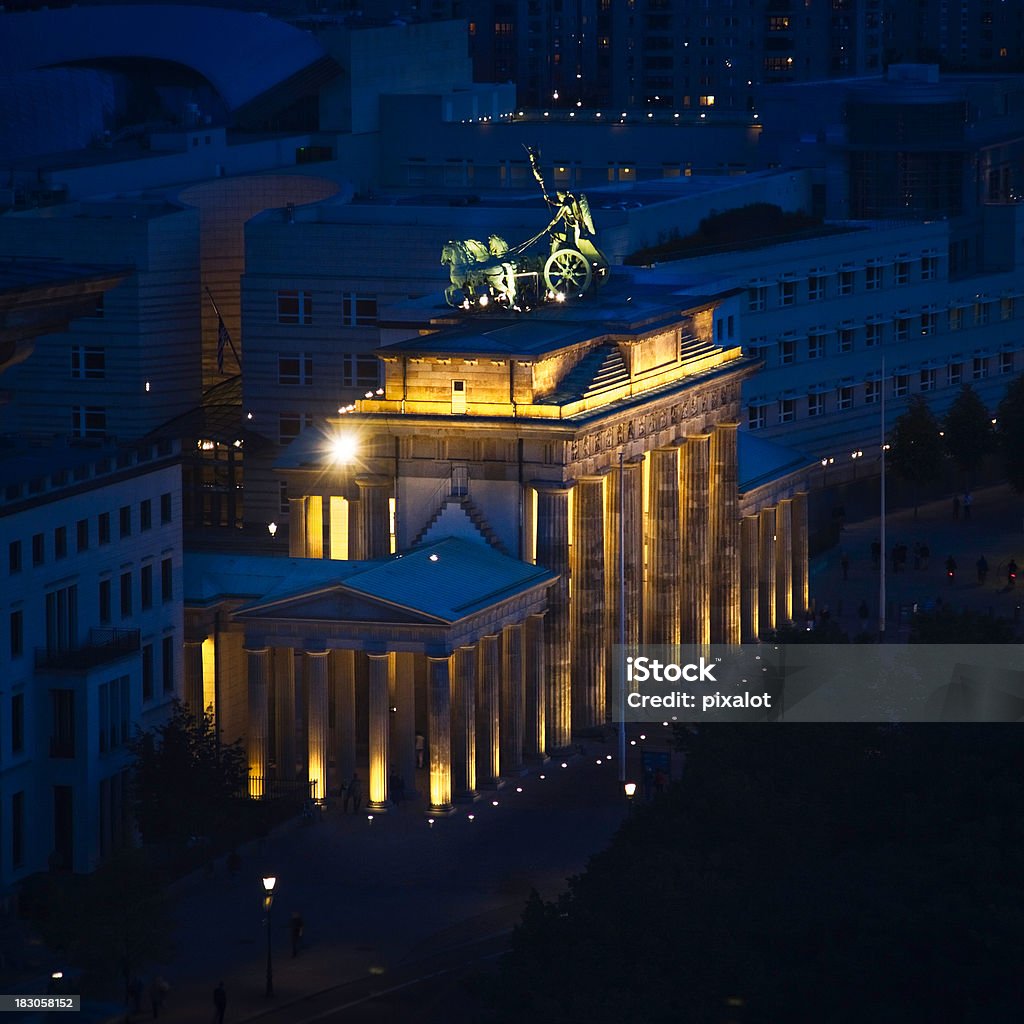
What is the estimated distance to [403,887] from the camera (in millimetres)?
133375

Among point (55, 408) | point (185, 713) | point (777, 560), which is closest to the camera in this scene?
point (185, 713)

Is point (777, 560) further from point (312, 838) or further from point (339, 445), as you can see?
point (312, 838)

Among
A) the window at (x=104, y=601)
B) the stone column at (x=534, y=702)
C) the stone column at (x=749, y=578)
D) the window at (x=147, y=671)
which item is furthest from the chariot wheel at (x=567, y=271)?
the window at (x=104, y=601)

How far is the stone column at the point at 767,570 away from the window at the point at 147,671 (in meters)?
44.2

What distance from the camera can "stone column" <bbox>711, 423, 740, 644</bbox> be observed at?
171 meters

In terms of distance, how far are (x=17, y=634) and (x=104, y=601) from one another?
6133 mm

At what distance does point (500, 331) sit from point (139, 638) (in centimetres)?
2306

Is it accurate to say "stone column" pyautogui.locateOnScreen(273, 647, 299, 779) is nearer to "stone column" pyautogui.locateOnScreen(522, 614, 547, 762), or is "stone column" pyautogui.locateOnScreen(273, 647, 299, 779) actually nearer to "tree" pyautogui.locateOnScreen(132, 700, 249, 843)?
"tree" pyautogui.locateOnScreen(132, 700, 249, 843)

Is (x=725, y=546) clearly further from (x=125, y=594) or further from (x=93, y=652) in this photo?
(x=93, y=652)

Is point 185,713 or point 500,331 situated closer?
point 185,713

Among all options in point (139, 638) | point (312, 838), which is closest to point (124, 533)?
point (139, 638)

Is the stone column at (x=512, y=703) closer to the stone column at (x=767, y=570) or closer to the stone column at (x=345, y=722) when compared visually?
the stone column at (x=345, y=722)

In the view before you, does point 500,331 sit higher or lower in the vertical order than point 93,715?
higher

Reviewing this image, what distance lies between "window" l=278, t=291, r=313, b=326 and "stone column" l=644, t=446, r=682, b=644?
108ft
